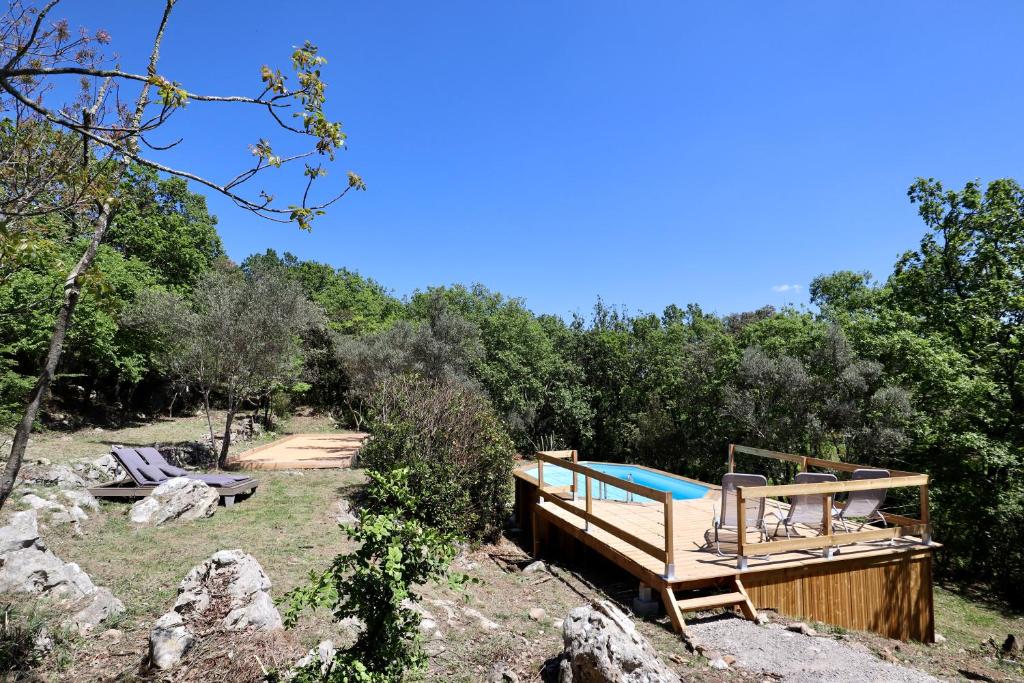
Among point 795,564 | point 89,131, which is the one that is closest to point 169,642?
point 89,131

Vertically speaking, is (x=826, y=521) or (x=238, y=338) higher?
(x=238, y=338)

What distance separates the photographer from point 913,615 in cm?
682

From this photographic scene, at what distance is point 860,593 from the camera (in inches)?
259

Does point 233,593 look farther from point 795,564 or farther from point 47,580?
point 795,564

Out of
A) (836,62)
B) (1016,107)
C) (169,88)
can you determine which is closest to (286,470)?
(169,88)

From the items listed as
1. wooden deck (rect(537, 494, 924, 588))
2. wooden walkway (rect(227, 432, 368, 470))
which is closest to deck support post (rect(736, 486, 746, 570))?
wooden deck (rect(537, 494, 924, 588))

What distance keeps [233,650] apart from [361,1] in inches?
285

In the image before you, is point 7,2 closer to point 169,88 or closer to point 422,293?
point 169,88

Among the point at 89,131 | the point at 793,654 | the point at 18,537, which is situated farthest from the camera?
the point at 793,654

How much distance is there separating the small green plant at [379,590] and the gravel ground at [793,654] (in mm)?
3428

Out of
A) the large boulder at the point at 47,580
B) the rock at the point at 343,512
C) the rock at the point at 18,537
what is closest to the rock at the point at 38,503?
the rock at the point at 18,537

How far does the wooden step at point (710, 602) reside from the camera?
5579 mm

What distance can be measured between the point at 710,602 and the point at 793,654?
882 millimetres

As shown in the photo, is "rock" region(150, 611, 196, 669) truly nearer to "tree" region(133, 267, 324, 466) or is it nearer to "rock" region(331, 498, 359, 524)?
"rock" region(331, 498, 359, 524)
